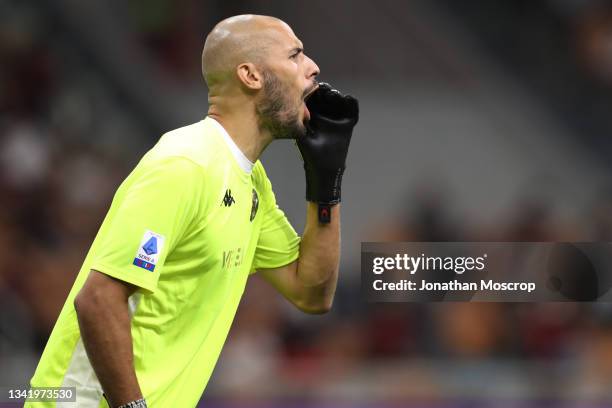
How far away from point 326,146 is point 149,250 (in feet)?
3.22

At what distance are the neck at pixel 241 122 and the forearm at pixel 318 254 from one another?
0.43 meters

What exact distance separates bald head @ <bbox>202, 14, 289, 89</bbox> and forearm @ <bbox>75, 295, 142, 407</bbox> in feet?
2.72

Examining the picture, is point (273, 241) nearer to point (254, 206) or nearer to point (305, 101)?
point (254, 206)

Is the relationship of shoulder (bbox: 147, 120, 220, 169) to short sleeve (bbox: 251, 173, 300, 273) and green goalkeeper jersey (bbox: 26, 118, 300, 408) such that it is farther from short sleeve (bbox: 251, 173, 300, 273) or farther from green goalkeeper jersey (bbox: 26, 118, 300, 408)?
short sleeve (bbox: 251, 173, 300, 273)

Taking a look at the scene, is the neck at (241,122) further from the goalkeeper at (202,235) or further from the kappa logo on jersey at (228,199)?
the kappa logo on jersey at (228,199)

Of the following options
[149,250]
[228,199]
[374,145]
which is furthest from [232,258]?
[374,145]

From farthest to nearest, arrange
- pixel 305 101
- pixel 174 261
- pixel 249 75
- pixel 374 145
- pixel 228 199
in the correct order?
pixel 374 145, pixel 305 101, pixel 249 75, pixel 228 199, pixel 174 261

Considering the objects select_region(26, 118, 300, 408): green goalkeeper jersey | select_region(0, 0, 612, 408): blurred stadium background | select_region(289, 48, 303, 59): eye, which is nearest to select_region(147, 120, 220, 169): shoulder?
select_region(26, 118, 300, 408): green goalkeeper jersey

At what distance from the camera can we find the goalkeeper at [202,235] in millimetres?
2816

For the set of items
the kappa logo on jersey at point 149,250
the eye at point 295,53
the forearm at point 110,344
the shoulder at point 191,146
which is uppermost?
the eye at point 295,53

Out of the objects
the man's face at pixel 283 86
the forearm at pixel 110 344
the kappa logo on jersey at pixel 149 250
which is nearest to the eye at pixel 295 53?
the man's face at pixel 283 86

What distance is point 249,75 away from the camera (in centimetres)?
A: 327

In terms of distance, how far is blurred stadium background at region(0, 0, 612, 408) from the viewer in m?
7.78

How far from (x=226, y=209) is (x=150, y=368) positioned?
494mm
